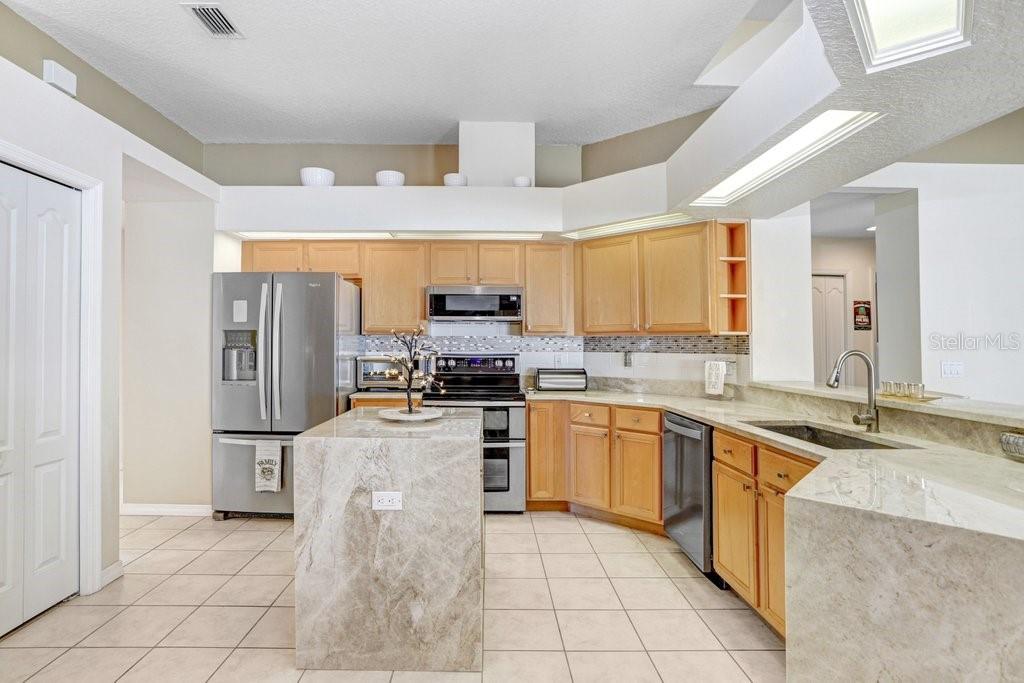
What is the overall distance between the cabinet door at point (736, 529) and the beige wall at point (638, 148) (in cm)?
259

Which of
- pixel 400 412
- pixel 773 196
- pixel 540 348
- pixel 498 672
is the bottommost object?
pixel 498 672

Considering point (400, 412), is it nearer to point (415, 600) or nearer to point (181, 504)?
point (415, 600)

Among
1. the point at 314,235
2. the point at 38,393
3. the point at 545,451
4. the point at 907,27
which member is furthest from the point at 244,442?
the point at 907,27

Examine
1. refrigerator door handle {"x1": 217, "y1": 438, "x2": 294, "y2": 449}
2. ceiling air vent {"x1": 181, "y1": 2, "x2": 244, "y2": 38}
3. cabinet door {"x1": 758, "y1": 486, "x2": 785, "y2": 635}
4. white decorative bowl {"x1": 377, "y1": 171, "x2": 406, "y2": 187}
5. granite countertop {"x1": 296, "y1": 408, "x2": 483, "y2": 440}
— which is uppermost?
ceiling air vent {"x1": 181, "y1": 2, "x2": 244, "y2": 38}

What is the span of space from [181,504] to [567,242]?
3.76m

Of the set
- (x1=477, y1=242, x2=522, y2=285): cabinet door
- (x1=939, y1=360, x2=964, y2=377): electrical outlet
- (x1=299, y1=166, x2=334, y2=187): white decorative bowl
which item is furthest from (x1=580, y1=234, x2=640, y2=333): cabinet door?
(x1=299, y1=166, x2=334, y2=187): white decorative bowl

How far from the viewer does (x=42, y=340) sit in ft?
8.41

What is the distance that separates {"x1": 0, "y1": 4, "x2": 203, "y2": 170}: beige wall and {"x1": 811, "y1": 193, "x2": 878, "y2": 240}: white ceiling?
5020 mm

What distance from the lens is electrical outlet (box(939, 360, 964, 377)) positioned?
3.49 meters

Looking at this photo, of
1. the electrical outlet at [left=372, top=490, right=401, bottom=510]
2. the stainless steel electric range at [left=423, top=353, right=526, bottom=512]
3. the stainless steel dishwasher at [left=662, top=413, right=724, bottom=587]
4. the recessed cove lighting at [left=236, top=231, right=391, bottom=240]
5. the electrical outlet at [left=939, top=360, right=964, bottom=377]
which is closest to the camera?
the electrical outlet at [left=372, top=490, right=401, bottom=510]

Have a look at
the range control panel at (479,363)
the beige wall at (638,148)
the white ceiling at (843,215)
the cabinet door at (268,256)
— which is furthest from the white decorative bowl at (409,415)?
the white ceiling at (843,215)

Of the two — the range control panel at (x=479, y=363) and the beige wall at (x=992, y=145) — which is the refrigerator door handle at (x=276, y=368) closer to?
the range control panel at (x=479, y=363)

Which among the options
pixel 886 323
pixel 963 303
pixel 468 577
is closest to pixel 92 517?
pixel 468 577

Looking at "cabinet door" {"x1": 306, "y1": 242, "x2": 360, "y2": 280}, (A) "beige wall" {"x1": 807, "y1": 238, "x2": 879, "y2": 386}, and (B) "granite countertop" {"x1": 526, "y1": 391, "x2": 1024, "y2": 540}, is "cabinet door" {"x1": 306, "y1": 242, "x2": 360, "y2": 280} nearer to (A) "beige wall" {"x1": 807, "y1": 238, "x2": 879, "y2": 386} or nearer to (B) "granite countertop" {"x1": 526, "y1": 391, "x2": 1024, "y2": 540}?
(B) "granite countertop" {"x1": 526, "y1": 391, "x2": 1024, "y2": 540}
